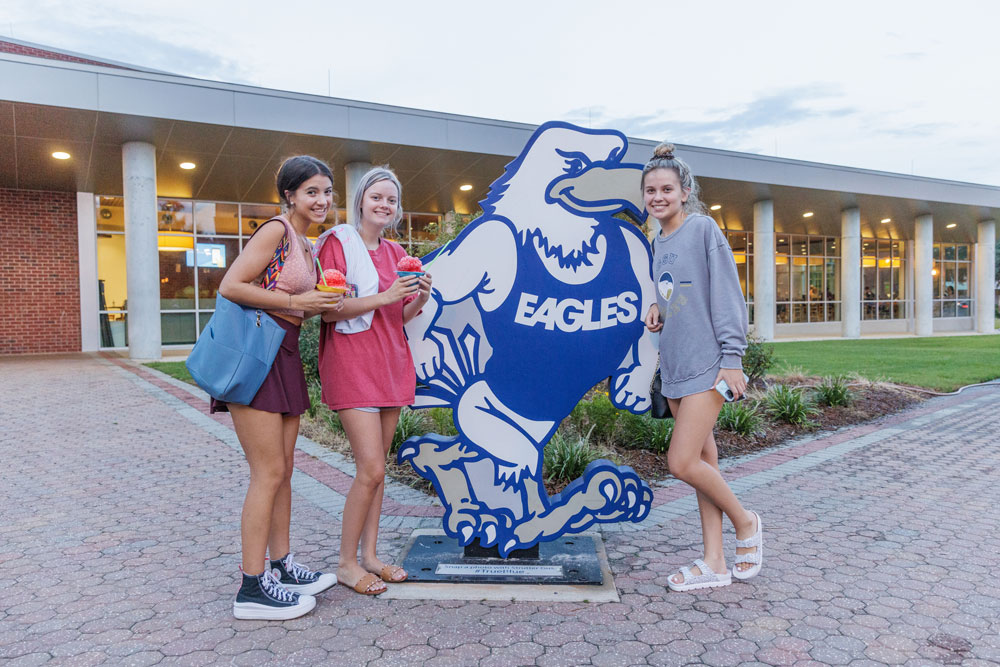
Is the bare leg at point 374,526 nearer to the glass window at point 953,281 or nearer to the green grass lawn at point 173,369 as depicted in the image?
the green grass lawn at point 173,369

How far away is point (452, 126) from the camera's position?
1398 cm

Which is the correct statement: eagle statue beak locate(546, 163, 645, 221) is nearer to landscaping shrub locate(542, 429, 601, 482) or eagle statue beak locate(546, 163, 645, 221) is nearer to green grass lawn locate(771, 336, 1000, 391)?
landscaping shrub locate(542, 429, 601, 482)

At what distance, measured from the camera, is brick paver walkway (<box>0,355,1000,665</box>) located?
251 cm

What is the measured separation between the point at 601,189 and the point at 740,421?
3832mm

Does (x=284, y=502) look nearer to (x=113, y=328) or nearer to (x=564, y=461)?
(x=564, y=461)

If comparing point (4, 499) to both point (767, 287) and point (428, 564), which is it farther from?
point (767, 287)

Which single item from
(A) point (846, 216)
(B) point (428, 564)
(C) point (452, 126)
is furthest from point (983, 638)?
(A) point (846, 216)

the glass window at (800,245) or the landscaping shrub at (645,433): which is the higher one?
the glass window at (800,245)

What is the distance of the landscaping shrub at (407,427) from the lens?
5625 mm

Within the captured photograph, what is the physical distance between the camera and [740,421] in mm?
6383

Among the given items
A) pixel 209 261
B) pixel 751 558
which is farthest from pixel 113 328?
pixel 751 558

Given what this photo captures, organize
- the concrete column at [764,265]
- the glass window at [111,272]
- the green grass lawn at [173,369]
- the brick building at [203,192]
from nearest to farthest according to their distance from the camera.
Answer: the green grass lawn at [173,369], the brick building at [203,192], the glass window at [111,272], the concrete column at [764,265]

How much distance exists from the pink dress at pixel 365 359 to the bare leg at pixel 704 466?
121cm

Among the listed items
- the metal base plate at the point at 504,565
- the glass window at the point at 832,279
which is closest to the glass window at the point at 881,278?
the glass window at the point at 832,279
